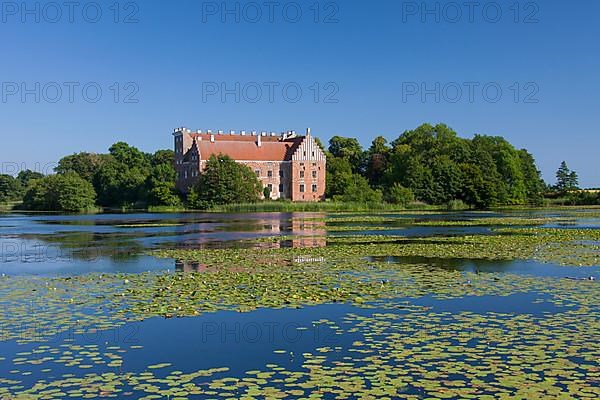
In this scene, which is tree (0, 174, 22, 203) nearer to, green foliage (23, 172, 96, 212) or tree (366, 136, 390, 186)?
green foliage (23, 172, 96, 212)

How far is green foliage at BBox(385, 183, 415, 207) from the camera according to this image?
97.3 meters

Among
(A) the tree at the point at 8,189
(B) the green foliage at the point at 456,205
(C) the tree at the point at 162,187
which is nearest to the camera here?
(B) the green foliage at the point at 456,205

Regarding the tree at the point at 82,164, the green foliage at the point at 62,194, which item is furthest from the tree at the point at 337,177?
the tree at the point at 82,164

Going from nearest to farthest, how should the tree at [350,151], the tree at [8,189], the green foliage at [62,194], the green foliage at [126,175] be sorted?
the green foliage at [62,194]
the green foliage at [126,175]
the tree at [350,151]
the tree at [8,189]

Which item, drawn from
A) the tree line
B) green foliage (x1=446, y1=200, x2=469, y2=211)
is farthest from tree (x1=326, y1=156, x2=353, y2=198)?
green foliage (x1=446, y1=200, x2=469, y2=211)

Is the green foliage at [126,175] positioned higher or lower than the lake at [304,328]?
higher

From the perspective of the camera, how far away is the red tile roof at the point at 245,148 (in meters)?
113

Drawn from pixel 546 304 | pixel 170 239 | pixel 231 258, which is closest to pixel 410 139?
pixel 170 239

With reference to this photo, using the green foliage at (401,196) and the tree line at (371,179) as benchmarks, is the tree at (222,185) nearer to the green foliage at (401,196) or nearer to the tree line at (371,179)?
the tree line at (371,179)

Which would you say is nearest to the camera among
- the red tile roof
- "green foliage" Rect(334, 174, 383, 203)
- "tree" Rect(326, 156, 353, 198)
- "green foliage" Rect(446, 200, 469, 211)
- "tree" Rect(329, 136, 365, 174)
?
"green foliage" Rect(334, 174, 383, 203)

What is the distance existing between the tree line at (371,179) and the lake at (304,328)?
258ft

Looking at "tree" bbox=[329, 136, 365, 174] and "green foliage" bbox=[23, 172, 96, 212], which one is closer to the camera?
"green foliage" bbox=[23, 172, 96, 212]

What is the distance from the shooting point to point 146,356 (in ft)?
31.8

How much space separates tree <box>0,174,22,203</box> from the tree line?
23.5 meters
